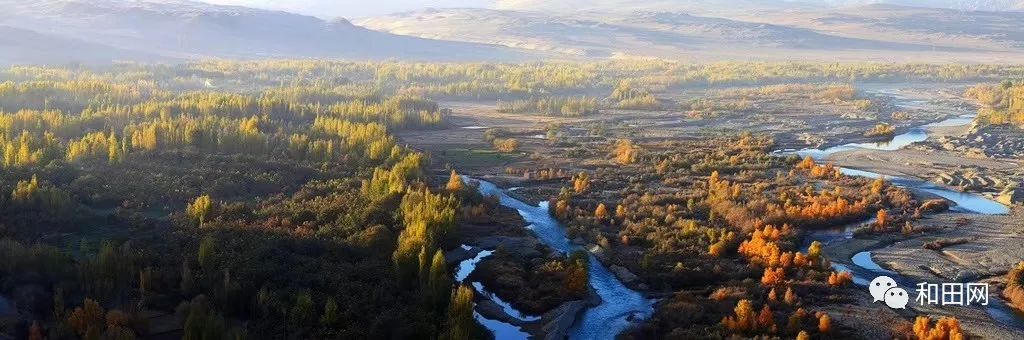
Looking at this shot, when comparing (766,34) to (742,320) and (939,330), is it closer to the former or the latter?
(939,330)

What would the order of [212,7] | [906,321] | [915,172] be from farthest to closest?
[212,7]
[915,172]
[906,321]

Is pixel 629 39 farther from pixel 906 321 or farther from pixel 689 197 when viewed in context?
pixel 906 321

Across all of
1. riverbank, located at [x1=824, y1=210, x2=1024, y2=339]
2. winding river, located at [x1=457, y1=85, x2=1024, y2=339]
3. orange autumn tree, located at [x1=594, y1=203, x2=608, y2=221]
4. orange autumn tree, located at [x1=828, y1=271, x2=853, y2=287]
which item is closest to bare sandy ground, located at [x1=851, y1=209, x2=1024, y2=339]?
riverbank, located at [x1=824, y1=210, x2=1024, y2=339]

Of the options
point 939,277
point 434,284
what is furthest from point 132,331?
point 939,277

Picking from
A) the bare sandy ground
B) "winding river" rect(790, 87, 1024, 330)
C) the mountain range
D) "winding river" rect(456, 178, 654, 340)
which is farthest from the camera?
the mountain range

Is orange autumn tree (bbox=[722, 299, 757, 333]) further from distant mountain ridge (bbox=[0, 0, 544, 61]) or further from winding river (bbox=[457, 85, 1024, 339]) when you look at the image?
distant mountain ridge (bbox=[0, 0, 544, 61])

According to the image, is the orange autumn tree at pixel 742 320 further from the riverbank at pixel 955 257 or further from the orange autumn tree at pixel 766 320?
the riverbank at pixel 955 257
